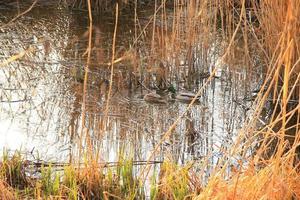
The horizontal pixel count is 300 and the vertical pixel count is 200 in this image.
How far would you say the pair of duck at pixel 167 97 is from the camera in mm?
4227

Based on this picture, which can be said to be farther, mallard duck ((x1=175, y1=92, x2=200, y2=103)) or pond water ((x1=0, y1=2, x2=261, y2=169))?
mallard duck ((x1=175, y1=92, x2=200, y2=103))

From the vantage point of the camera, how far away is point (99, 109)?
3.99m

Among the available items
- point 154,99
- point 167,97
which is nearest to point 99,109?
point 154,99

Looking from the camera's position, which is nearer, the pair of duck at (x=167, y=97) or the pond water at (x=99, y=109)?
the pond water at (x=99, y=109)

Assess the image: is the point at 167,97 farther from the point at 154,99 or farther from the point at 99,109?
the point at 99,109

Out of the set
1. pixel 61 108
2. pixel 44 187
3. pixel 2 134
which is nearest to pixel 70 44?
pixel 61 108

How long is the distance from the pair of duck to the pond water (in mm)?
45

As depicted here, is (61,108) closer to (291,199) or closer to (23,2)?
(291,199)

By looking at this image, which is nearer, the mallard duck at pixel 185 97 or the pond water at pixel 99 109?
the pond water at pixel 99 109

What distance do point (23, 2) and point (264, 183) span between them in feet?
15.8

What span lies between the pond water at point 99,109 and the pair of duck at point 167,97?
0.05 metres

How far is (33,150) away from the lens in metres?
3.34

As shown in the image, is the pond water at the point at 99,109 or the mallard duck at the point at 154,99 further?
the mallard duck at the point at 154,99

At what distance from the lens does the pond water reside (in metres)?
3.44
